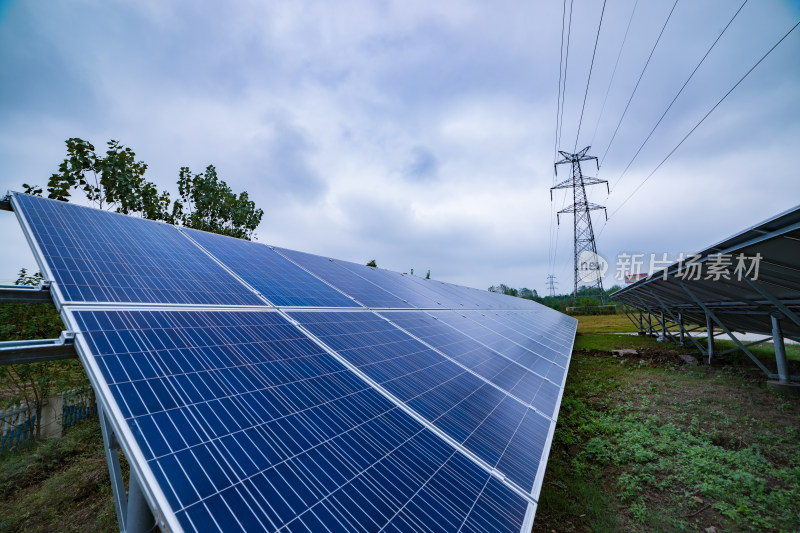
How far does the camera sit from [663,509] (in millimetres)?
5023

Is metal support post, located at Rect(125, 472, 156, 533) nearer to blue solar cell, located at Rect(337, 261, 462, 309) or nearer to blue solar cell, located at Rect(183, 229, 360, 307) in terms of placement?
blue solar cell, located at Rect(183, 229, 360, 307)

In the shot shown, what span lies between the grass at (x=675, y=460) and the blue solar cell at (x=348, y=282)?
15.7 feet

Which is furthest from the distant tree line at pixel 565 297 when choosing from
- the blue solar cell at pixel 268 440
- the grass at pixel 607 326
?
the blue solar cell at pixel 268 440

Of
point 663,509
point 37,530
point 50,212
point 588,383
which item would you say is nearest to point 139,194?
point 50,212

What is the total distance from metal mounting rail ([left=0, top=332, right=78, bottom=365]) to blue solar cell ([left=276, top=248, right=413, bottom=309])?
4957 millimetres

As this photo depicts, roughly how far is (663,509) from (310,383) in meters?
5.79

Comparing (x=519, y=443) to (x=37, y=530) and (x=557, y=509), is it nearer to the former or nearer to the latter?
(x=557, y=509)

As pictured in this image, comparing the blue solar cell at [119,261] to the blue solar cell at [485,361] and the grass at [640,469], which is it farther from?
the grass at [640,469]

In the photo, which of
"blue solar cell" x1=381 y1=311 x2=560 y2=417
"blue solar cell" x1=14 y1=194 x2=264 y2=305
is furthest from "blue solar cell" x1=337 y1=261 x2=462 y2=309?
"blue solar cell" x1=14 y1=194 x2=264 y2=305

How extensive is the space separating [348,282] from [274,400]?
6.29 metres

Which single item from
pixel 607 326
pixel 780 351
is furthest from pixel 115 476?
pixel 607 326

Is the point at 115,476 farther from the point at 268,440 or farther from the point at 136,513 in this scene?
the point at 268,440

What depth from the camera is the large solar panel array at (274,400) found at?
204 cm

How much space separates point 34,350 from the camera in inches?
106
